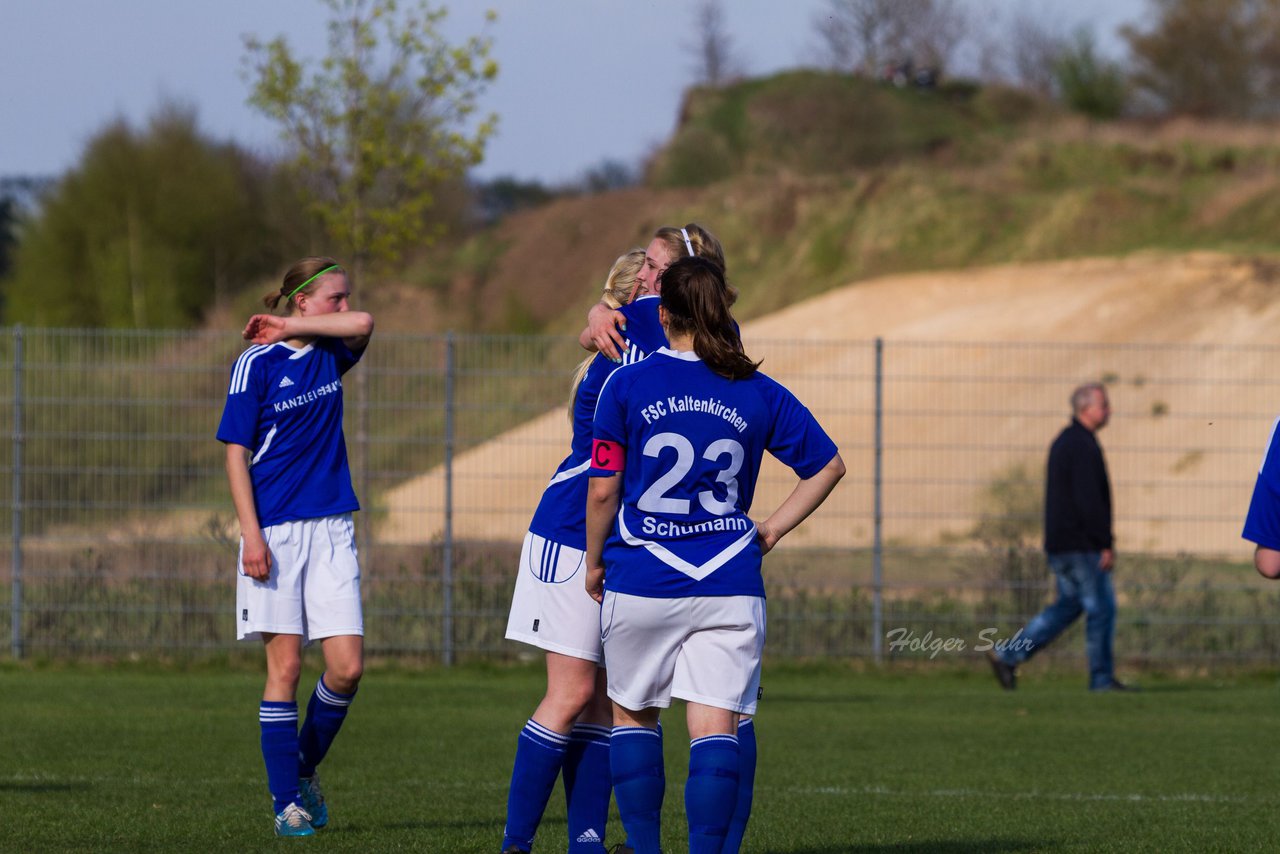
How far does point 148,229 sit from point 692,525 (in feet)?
157

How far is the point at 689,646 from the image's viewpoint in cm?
452

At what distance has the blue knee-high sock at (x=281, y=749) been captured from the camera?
19.3ft

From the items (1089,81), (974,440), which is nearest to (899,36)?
(1089,81)

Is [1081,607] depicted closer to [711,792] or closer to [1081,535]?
[1081,535]

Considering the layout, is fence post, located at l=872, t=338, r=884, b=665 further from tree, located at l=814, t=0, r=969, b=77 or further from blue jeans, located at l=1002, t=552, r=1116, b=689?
tree, located at l=814, t=0, r=969, b=77

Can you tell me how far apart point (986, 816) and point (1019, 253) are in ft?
93.9

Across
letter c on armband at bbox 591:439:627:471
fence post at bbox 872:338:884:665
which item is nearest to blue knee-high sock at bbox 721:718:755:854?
letter c on armband at bbox 591:439:627:471

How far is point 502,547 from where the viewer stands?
13.4 m

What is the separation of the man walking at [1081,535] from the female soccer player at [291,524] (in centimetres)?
702

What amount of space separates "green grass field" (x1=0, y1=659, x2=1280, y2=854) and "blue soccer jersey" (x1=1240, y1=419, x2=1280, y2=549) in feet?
5.41

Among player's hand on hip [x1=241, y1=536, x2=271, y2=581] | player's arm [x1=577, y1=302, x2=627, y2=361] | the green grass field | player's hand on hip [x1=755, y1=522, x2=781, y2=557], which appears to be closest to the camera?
player's hand on hip [x1=755, y1=522, x2=781, y2=557]

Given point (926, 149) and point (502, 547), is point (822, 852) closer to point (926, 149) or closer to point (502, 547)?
point (502, 547)

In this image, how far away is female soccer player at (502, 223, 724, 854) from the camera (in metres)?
5.13

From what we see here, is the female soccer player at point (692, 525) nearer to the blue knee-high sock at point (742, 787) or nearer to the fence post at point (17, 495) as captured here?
the blue knee-high sock at point (742, 787)
